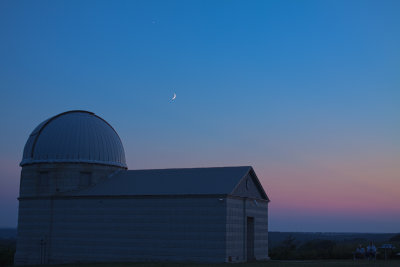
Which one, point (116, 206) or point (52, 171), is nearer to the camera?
point (116, 206)

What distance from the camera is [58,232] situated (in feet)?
117

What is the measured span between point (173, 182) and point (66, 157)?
907cm

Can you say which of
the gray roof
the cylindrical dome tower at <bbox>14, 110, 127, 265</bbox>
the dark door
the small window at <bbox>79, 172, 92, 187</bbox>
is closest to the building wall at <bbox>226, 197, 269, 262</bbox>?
the dark door

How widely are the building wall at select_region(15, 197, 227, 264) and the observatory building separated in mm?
65

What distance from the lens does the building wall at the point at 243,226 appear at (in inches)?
1235

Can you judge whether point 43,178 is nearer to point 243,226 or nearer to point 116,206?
point 116,206

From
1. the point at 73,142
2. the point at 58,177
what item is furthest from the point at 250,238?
the point at 73,142

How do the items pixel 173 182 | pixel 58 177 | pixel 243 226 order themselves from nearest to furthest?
1. pixel 243 226
2. pixel 173 182
3. pixel 58 177

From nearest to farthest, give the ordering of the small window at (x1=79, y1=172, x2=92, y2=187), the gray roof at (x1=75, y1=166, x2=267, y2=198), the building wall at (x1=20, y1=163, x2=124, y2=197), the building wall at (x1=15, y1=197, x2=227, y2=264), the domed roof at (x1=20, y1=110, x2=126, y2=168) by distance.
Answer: the building wall at (x1=15, y1=197, x2=227, y2=264), the gray roof at (x1=75, y1=166, x2=267, y2=198), the building wall at (x1=20, y1=163, x2=124, y2=197), the small window at (x1=79, y1=172, x2=92, y2=187), the domed roof at (x1=20, y1=110, x2=126, y2=168)

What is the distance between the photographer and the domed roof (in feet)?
123

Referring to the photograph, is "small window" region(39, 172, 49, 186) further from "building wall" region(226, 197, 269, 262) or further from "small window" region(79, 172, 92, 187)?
"building wall" region(226, 197, 269, 262)

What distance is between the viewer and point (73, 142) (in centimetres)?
3766

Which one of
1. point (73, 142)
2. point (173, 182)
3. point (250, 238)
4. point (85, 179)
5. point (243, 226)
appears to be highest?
point (73, 142)

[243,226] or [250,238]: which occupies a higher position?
[243,226]
